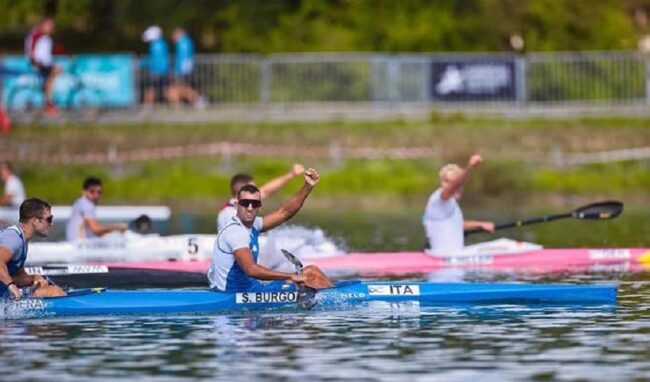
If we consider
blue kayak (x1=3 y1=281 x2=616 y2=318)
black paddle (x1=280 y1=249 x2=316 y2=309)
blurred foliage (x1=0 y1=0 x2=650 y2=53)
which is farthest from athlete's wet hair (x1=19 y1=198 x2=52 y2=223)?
blurred foliage (x1=0 y1=0 x2=650 y2=53)

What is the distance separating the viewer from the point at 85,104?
146ft

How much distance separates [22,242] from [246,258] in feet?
7.71

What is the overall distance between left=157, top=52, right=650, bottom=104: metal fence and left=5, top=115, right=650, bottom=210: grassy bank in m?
1.28

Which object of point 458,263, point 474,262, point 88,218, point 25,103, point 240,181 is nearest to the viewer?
point 240,181

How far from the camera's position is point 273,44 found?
165 feet

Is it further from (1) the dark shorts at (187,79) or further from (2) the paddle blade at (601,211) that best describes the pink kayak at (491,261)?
(1) the dark shorts at (187,79)

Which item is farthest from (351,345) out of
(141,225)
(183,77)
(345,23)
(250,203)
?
(345,23)

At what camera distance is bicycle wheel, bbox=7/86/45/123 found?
146 ft

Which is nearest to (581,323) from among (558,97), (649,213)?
(649,213)

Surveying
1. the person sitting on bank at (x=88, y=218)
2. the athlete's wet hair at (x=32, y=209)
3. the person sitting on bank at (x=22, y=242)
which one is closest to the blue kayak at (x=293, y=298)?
the person sitting on bank at (x=22, y=242)

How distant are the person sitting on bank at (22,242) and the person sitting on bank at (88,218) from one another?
7298 millimetres

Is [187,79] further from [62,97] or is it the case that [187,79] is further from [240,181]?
[240,181]

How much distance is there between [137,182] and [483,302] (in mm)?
22283

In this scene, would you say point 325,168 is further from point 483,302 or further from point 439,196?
point 483,302
